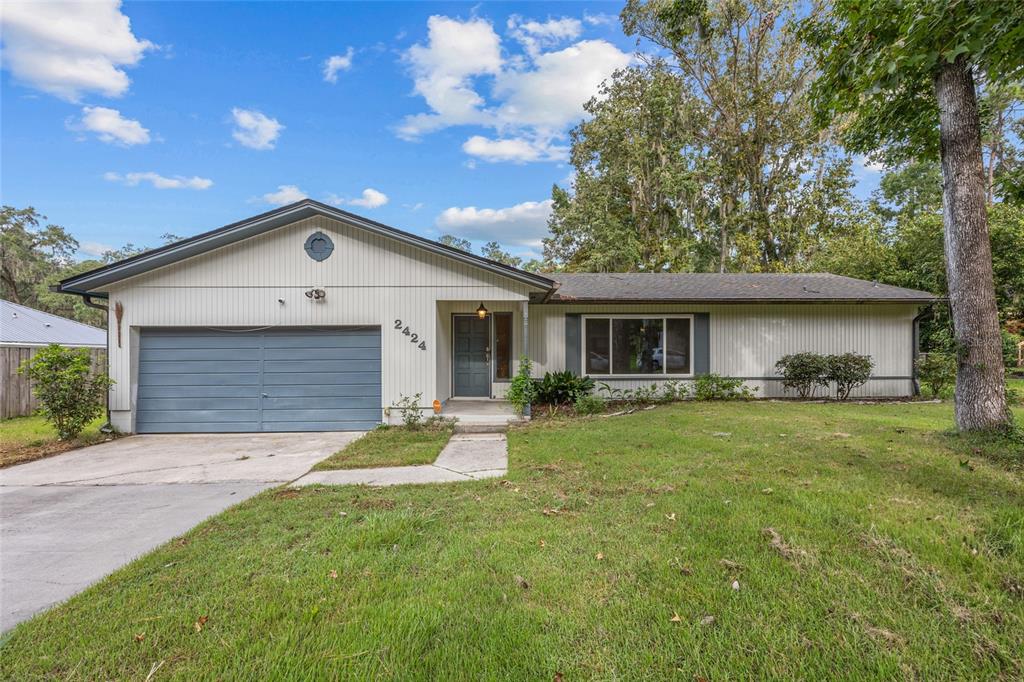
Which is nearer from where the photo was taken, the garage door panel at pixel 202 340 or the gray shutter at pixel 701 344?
the garage door panel at pixel 202 340

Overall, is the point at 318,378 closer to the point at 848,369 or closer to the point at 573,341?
the point at 573,341

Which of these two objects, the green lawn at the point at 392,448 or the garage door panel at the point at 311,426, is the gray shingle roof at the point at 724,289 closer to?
the green lawn at the point at 392,448

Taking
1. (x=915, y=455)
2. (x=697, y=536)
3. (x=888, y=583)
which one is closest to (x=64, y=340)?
(x=697, y=536)

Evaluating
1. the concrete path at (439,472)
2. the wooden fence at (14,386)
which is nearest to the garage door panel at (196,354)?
the wooden fence at (14,386)

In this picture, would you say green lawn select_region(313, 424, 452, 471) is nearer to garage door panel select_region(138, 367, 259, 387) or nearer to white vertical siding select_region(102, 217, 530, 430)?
white vertical siding select_region(102, 217, 530, 430)

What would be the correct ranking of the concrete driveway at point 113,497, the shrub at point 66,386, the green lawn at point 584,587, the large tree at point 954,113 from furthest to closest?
the shrub at point 66,386, the large tree at point 954,113, the concrete driveway at point 113,497, the green lawn at point 584,587

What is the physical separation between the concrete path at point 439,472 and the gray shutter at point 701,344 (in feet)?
20.3

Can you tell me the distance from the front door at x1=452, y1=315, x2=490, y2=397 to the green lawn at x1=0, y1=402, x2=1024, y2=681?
20.0 feet

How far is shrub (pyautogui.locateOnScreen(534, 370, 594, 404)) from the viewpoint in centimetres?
912

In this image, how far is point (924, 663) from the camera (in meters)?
1.83

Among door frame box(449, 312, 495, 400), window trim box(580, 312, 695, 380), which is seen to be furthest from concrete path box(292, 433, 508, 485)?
window trim box(580, 312, 695, 380)

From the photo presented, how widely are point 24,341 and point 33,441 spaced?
587 cm

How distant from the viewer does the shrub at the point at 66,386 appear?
6.76m

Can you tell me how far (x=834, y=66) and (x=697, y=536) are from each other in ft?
20.0
